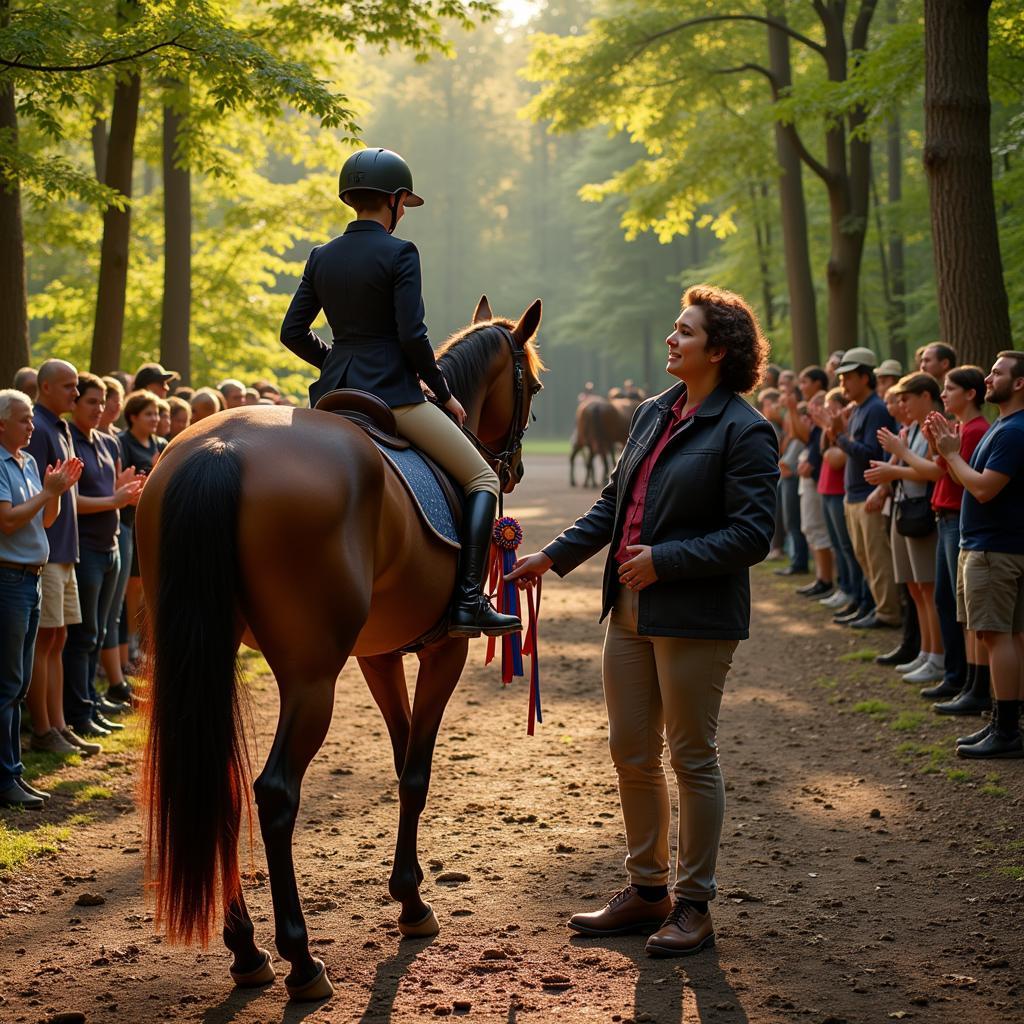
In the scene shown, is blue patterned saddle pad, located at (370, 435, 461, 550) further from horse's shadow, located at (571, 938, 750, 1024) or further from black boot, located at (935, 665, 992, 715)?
black boot, located at (935, 665, 992, 715)

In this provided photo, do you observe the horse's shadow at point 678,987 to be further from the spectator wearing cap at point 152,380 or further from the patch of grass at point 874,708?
the spectator wearing cap at point 152,380

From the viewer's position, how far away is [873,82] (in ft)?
42.4

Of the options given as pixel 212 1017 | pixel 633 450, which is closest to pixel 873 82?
pixel 633 450

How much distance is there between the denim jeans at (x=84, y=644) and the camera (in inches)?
341

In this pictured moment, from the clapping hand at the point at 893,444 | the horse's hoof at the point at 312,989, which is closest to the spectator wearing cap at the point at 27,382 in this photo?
the horse's hoof at the point at 312,989

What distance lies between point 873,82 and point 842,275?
→ 4.96 metres

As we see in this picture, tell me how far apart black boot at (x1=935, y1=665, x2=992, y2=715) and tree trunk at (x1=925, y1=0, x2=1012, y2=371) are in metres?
2.45

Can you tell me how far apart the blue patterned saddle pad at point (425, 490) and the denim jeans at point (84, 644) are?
4.12m

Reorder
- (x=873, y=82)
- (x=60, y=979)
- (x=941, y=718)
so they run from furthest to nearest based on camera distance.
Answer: (x=873, y=82), (x=941, y=718), (x=60, y=979)

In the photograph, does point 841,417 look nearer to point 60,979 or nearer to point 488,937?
point 488,937

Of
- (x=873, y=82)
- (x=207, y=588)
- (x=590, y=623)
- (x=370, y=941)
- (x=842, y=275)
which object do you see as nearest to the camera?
(x=207, y=588)

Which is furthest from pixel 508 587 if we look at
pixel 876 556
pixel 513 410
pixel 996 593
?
pixel 876 556

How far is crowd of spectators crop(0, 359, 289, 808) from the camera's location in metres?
7.07

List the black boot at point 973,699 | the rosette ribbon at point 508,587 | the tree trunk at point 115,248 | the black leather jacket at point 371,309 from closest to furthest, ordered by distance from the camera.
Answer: the black leather jacket at point 371,309 → the rosette ribbon at point 508,587 → the black boot at point 973,699 → the tree trunk at point 115,248
